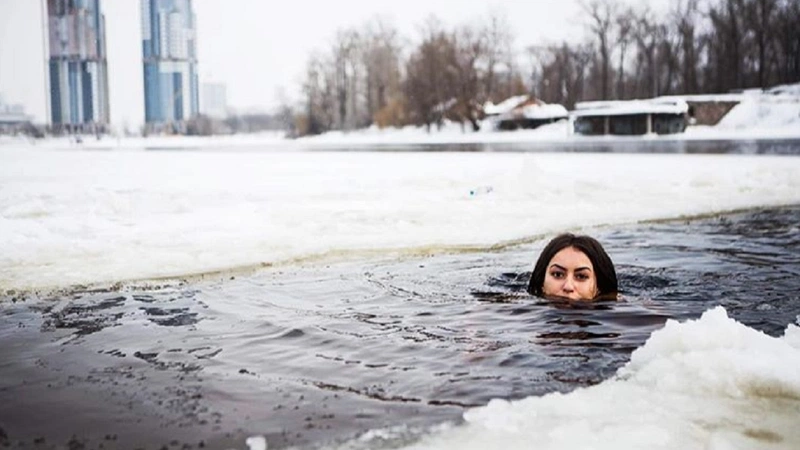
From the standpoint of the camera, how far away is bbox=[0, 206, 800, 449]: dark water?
3.15m

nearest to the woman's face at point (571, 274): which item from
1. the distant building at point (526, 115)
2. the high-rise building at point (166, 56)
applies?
the high-rise building at point (166, 56)

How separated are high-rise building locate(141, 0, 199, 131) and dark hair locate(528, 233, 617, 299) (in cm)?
738

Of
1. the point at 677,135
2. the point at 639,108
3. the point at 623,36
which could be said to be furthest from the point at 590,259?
the point at 623,36

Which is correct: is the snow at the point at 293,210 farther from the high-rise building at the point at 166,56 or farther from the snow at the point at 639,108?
the snow at the point at 639,108

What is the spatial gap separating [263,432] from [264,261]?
451 cm

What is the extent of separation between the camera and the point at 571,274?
552cm

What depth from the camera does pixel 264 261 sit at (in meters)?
7.40

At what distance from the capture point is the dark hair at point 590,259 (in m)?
5.51

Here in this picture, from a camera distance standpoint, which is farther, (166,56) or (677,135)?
(677,135)

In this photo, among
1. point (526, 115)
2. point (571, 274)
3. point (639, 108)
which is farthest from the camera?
point (526, 115)

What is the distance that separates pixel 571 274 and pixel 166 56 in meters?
7.89

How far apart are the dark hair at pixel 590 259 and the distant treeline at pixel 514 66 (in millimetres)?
53109

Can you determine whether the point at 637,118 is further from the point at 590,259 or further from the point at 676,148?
the point at 590,259

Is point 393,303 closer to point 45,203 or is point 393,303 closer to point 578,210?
point 578,210
